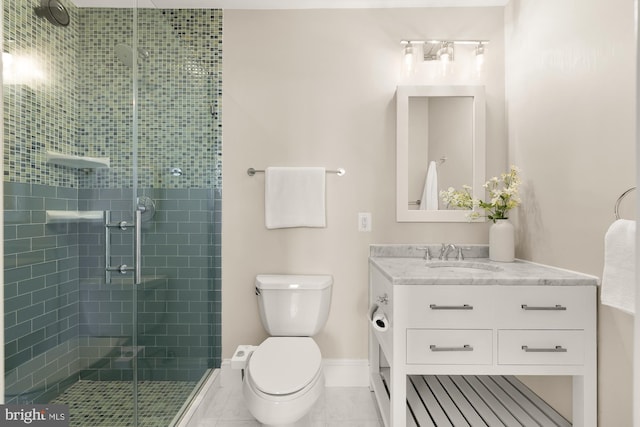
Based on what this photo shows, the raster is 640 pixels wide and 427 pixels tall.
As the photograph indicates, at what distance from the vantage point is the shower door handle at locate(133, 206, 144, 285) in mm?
1406

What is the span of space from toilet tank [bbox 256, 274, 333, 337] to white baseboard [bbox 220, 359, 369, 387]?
1.10 ft

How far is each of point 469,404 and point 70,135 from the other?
6.81ft

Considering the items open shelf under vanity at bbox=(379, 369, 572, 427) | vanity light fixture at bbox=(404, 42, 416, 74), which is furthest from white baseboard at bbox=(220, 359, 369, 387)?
vanity light fixture at bbox=(404, 42, 416, 74)

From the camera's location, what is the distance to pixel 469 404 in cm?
171

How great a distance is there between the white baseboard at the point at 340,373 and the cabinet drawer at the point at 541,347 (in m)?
0.94

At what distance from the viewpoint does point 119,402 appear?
129 cm

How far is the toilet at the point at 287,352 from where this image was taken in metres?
1.35

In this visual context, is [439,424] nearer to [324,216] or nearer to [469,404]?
[469,404]

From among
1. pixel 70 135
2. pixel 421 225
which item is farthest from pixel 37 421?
pixel 421 225

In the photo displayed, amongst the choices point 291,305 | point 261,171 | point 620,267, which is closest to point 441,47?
point 261,171

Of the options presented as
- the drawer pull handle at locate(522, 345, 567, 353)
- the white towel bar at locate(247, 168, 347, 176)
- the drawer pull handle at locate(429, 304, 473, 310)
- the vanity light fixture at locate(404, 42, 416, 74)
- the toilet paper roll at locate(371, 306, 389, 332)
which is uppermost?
the vanity light fixture at locate(404, 42, 416, 74)

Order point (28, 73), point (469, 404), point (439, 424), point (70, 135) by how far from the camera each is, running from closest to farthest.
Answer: point (28, 73) → point (70, 135) → point (439, 424) → point (469, 404)

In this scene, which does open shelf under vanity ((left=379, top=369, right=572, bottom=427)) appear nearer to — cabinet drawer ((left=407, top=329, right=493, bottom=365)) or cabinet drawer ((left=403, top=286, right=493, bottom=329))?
cabinet drawer ((left=407, top=329, right=493, bottom=365))

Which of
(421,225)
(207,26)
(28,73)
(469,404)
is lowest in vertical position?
(469,404)
